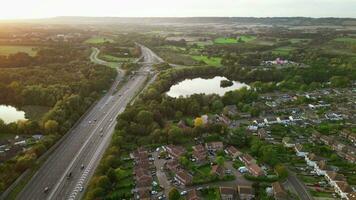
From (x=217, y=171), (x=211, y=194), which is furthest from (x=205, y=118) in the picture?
(x=211, y=194)

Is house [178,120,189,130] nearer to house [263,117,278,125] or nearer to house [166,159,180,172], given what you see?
house [166,159,180,172]

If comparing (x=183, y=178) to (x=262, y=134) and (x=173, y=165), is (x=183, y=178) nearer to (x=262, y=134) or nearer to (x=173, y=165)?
(x=173, y=165)

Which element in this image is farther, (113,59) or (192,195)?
(113,59)

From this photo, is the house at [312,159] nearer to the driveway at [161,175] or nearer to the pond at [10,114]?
the driveway at [161,175]

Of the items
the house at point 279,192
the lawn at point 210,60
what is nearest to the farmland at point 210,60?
the lawn at point 210,60

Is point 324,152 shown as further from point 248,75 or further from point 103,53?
point 103,53
